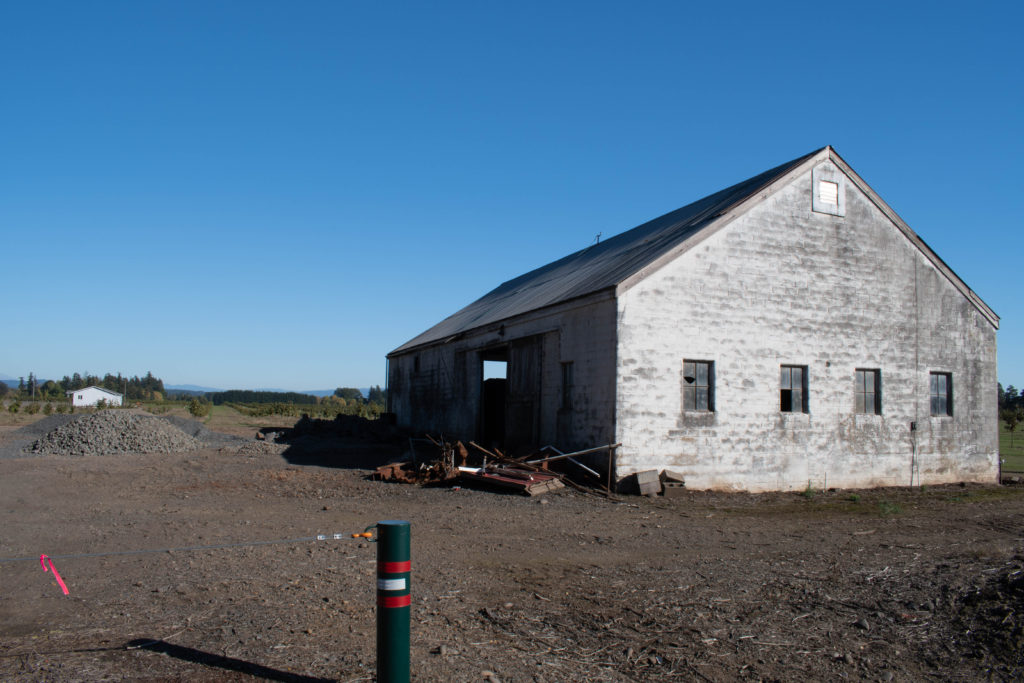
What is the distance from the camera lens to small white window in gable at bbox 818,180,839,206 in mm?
17566

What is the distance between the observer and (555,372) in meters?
17.5

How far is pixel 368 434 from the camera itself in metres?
30.9

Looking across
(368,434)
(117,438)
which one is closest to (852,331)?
(368,434)

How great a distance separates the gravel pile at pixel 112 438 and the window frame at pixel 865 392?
2193 centimetres

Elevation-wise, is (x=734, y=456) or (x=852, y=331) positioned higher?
(x=852, y=331)

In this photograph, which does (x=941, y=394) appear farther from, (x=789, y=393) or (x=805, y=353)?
(x=789, y=393)

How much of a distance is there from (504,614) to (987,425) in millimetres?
18005

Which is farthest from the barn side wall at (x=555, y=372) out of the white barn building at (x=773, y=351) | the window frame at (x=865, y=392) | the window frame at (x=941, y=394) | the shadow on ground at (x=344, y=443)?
the window frame at (x=941, y=394)

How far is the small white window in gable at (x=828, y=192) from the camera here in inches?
692

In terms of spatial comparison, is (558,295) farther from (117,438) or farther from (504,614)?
(117,438)

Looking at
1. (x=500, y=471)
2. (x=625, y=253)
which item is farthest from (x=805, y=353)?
(x=500, y=471)

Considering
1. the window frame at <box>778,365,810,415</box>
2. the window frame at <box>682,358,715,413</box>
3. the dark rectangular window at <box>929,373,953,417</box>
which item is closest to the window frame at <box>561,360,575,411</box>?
the window frame at <box>682,358,715,413</box>

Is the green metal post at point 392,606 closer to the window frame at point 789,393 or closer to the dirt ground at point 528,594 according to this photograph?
the dirt ground at point 528,594

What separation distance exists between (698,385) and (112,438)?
20.9m
